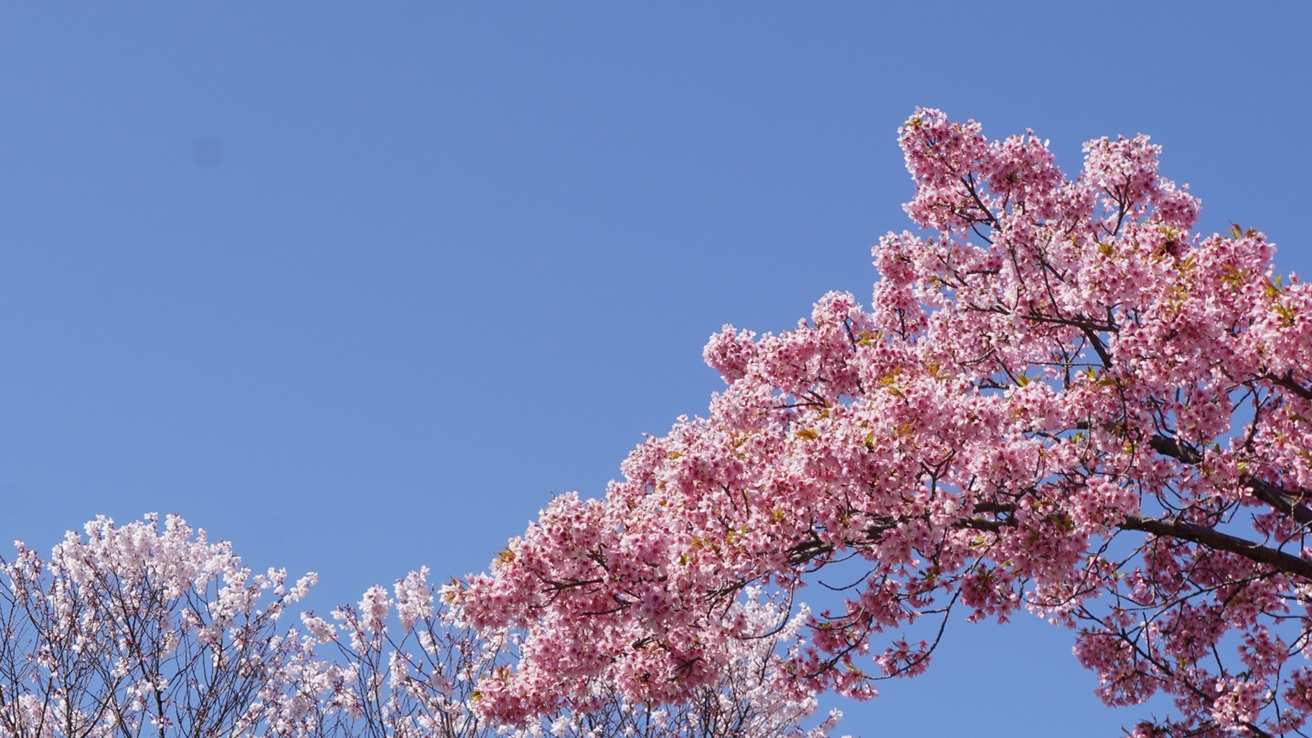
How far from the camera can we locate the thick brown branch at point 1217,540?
880 cm

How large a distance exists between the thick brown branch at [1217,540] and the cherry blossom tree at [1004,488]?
1.0 inches

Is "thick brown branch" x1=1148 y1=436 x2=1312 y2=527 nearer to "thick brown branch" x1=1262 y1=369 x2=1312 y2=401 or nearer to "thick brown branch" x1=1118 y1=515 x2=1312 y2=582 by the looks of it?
"thick brown branch" x1=1118 y1=515 x2=1312 y2=582

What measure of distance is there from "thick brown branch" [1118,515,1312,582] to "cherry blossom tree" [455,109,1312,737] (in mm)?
24

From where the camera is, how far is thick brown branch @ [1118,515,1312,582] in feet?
28.9

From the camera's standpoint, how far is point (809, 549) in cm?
853

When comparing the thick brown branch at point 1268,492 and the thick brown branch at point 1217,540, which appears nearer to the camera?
the thick brown branch at point 1217,540

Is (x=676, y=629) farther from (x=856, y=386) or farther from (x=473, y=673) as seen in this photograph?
(x=473, y=673)

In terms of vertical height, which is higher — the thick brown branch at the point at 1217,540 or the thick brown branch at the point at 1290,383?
the thick brown branch at the point at 1290,383

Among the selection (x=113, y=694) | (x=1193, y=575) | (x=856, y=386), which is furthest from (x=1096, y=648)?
(x=113, y=694)

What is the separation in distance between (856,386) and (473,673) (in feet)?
19.0

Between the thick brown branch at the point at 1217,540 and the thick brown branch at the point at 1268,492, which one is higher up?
the thick brown branch at the point at 1268,492

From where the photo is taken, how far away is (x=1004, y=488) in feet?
26.0

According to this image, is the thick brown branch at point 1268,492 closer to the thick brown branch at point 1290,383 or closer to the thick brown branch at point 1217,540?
the thick brown branch at point 1217,540

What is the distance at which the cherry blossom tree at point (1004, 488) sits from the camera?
26.0 feet
